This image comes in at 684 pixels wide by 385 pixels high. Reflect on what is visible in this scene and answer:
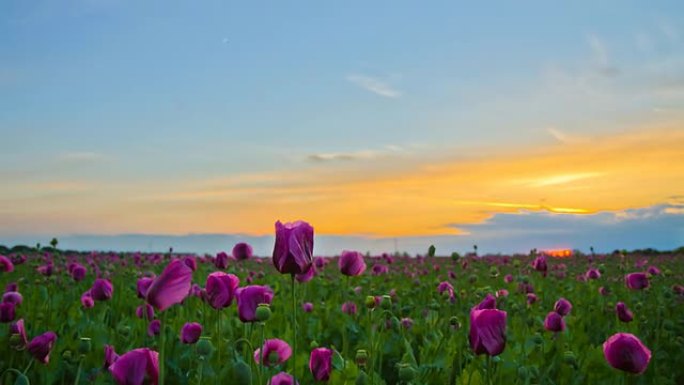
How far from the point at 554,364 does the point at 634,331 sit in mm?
1607

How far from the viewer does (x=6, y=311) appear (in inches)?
163

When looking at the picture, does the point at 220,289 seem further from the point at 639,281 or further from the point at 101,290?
the point at 639,281

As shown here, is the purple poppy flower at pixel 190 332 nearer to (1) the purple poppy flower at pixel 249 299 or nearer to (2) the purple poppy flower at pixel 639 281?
(1) the purple poppy flower at pixel 249 299

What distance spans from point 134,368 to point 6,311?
2698 millimetres

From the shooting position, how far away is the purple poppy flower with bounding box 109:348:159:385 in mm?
1921

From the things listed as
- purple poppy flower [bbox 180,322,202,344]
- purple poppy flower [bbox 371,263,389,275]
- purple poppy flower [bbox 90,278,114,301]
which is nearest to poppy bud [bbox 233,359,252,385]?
purple poppy flower [bbox 180,322,202,344]

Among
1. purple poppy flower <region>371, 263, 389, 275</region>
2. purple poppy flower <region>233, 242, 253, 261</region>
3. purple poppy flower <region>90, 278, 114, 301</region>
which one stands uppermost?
purple poppy flower <region>233, 242, 253, 261</region>

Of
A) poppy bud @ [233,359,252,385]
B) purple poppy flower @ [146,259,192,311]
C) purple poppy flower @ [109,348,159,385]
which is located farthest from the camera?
poppy bud @ [233,359,252,385]

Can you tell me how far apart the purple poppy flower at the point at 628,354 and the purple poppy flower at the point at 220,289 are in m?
1.76

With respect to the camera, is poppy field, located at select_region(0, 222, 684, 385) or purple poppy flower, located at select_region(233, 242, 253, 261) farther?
purple poppy flower, located at select_region(233, 242, 253, 261)

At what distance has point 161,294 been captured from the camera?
1818mm

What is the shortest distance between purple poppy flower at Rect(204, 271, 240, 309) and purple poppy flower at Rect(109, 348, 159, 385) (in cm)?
108

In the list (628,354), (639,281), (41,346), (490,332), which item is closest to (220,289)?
(41,346)

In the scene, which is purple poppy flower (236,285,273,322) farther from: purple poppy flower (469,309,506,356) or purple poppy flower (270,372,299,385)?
purple poppy flower (469,309,506,356)
